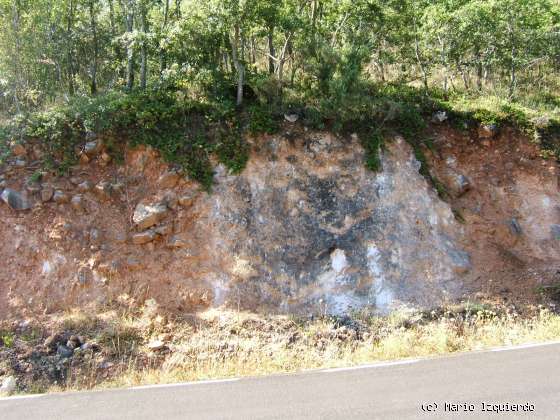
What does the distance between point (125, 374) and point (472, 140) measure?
9.30m

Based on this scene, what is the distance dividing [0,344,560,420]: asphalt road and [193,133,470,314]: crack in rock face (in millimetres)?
2984

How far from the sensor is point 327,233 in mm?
9680

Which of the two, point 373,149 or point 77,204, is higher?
point 373,149

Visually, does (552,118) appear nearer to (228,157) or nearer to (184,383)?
(228,157)

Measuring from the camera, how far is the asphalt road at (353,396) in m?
4.54

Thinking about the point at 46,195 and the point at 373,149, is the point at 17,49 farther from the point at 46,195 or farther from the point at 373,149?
the point at 373,149

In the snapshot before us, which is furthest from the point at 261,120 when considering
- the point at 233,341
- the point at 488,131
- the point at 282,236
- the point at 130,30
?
the point at 488,131

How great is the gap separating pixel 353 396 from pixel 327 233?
16.3 feet

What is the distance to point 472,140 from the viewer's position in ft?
37.9

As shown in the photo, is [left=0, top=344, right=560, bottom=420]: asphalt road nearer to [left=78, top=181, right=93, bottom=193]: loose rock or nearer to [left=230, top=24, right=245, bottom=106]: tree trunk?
[left=78, top=181, right=93, bottom=193]: loose rock

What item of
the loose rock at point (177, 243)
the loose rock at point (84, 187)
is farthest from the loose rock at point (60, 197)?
the loose rock at point (177, 243)

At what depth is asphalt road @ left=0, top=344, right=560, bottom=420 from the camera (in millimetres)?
4535

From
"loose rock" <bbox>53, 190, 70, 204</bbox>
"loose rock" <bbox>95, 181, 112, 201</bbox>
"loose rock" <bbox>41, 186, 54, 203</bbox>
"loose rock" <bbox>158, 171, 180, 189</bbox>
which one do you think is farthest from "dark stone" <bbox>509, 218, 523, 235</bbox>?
"loose rock" <bbox>41, 186, 54, 203</bbox>

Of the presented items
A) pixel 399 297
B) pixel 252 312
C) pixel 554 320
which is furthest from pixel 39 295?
pixel 554 320
